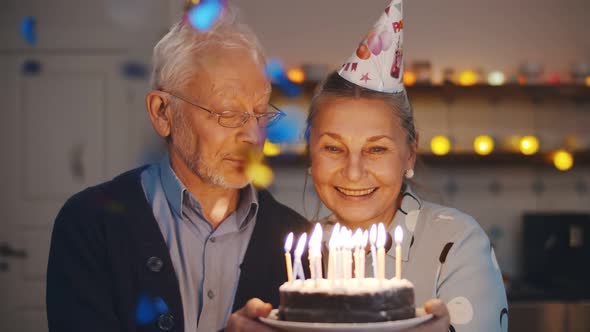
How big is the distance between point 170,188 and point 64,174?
3.18 m

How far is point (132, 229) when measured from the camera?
1649 mm

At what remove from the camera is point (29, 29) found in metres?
4.79

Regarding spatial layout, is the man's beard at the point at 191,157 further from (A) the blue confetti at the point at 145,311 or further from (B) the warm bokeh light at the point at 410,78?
(B) the warm bokeh light at the point at 410,78

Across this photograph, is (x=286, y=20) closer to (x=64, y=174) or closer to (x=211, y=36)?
(x=64, y=174)

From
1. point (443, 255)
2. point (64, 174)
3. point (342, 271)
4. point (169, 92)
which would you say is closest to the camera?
point (342, 271)

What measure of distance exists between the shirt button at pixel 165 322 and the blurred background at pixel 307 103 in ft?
10.1

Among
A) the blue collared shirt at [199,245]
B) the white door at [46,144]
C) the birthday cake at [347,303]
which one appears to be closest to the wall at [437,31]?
the white door at [46,144]

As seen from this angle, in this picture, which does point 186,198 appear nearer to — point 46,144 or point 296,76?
point 296,76

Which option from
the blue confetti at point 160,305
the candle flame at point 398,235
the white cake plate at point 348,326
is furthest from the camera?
the blue confetti at point 160,305

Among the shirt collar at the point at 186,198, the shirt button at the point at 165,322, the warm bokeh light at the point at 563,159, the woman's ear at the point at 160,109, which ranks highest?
the woman's ear at the point at 160,109

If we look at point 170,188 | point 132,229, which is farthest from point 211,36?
point 132,229

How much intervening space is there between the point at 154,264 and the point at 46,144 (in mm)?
3366

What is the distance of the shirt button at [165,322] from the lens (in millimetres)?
1573

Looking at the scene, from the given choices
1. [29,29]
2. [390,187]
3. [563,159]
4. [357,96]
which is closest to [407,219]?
[390,187]
